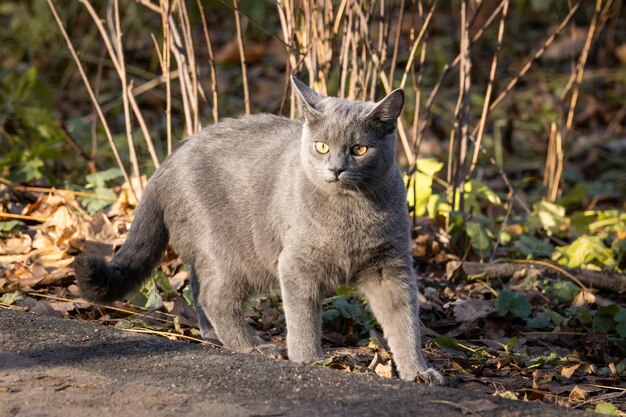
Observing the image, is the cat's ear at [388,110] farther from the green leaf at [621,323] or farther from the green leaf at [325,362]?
the green leaf at [621,323]

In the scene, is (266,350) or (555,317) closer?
(266,350)

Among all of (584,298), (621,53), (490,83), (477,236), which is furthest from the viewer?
(621,53)

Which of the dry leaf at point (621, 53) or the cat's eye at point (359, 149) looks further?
the dry leaf at point (621, 53)

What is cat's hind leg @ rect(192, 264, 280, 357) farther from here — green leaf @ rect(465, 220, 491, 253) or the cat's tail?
green leaf @ rect(465, 220, 491, 253)

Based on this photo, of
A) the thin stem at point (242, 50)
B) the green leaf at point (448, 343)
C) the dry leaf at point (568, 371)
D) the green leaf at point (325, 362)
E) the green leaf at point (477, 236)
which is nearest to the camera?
the green leaf at point (325, 362)

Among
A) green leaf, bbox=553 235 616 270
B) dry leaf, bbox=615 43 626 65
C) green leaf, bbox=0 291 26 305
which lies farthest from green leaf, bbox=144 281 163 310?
dry leaf, bbox=615 43 626 65

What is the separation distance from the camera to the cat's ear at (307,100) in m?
3.37

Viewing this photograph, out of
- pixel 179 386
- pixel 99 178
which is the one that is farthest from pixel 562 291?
pixel 99 178

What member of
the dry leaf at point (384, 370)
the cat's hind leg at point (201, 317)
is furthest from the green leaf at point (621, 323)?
the cat's hind leg at point (201, 317)

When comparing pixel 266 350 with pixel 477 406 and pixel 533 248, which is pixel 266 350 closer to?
pixel 477 406

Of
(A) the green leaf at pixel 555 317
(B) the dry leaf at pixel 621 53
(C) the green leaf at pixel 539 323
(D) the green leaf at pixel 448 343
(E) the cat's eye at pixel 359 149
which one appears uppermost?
(E) the cat's eye at pixel 359 149

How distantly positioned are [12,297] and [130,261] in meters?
0.49

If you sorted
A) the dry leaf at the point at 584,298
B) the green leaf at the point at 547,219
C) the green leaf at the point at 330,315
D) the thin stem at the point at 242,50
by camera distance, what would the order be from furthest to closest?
the green leaf at the point at 547,219
the dry leaf at the point at 584,298
the thin stem at the point at 242,50
the green leaf at the point at 330,315

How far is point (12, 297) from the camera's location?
3.74 metres
